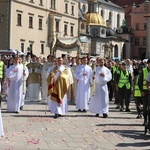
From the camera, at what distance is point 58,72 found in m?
14.7

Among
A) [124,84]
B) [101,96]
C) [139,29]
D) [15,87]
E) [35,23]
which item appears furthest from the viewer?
[139,29]

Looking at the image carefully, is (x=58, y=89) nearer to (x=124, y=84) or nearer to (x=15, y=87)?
(x=15, y=87)

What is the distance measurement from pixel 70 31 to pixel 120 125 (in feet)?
177

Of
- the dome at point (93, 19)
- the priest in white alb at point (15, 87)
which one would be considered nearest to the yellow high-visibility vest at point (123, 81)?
the priest in white alb at point (15, 87)

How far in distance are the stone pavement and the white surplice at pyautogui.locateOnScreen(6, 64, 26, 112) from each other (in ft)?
1.02

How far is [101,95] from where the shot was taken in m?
15.1

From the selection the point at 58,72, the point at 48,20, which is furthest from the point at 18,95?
the point at 48,20

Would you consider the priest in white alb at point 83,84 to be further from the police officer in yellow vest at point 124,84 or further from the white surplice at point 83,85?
the police officer in yellow vest at point 124,84

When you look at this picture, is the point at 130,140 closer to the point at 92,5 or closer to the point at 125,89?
the point at 125,89

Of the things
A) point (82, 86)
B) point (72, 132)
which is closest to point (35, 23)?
point (82, 86)

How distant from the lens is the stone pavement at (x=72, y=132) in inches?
389

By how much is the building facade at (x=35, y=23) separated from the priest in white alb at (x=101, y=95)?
32.5 m

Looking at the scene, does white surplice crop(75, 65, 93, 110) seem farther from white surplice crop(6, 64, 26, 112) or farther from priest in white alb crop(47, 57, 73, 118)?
white surplice crop(6, 64, 26, 112)

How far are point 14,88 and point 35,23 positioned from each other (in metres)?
42.3
